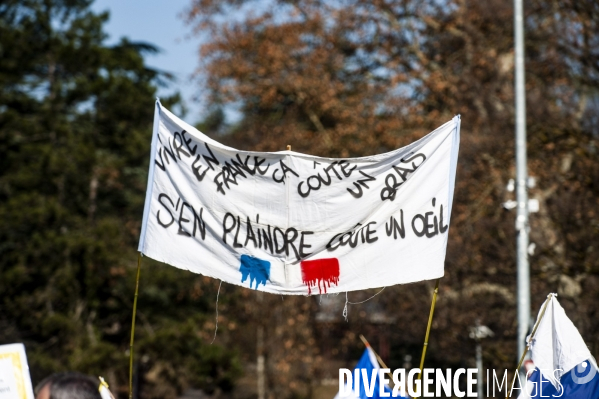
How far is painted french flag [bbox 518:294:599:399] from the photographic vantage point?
255 inches

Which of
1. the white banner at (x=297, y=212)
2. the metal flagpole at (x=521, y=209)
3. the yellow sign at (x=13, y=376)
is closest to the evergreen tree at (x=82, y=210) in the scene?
the metal flagpole at (x=521, y=209)

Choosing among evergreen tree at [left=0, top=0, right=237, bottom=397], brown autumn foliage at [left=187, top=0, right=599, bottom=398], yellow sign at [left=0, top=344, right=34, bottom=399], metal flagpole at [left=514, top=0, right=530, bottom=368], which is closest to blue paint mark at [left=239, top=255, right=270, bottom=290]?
yellow sign at [left=0, top=344, right=34, bottom=399]

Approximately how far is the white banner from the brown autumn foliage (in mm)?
8888

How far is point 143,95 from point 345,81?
277 inches

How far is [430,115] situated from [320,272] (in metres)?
18.7

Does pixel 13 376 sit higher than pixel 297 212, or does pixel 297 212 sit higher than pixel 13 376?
pixel 297 212

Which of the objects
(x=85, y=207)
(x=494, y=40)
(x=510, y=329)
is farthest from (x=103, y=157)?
(x=510, y=329)

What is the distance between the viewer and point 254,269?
6824 mm

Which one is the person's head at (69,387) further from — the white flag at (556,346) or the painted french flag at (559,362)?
the white flag at (556,346)

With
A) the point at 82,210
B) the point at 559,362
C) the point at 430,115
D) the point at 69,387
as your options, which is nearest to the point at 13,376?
the point at 69,387

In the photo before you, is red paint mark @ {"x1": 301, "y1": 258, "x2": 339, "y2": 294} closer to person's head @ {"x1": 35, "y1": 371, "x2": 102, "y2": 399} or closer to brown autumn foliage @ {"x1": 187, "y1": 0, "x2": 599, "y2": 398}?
person's head @ {"x1": 35, "y1": 371, "x2": 102, "y2": 399}

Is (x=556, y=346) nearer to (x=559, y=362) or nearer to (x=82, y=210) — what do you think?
(x=559, y=362)

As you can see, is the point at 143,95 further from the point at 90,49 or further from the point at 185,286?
the point at 185,286

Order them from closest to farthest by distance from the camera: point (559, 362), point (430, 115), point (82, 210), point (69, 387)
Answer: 1. point (69, 387)
2. point (559, 362)
3. point (430, 115)
4. point (82, 210)
